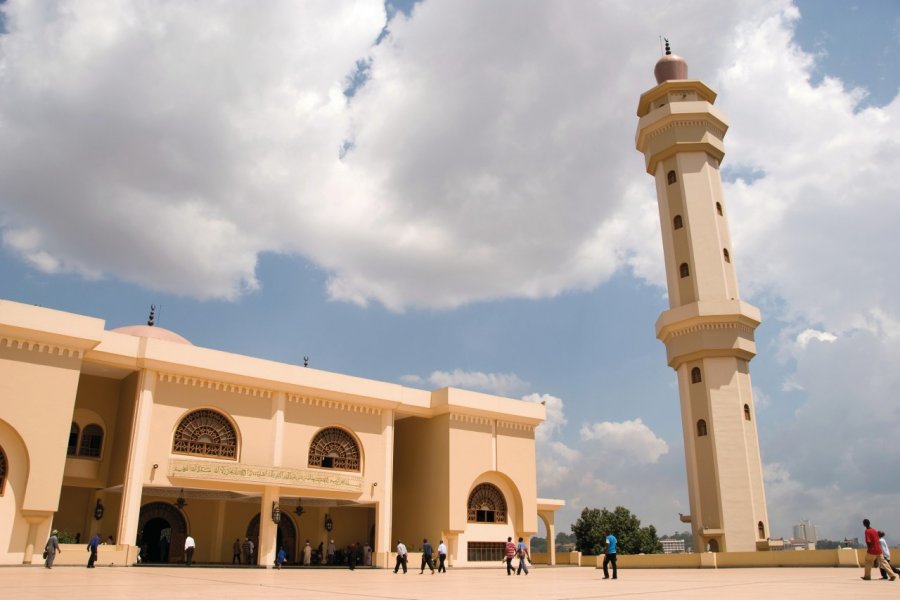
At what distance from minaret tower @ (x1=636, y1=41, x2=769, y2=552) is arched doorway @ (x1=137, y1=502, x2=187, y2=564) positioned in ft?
A: 66.4

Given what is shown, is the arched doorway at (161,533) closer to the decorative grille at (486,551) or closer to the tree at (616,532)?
the decorative grille at (486,551)

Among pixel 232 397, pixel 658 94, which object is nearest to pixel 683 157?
pixel 658 94

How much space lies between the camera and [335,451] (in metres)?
27.5

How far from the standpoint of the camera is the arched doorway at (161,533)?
26.4 metres

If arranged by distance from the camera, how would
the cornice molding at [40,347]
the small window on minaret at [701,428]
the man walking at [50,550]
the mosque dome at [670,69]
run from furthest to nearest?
the mosque dome at [670,69]
the small window on minaret at [701,428]
the cornice molding at [40,347]
the man walking at [50,550]

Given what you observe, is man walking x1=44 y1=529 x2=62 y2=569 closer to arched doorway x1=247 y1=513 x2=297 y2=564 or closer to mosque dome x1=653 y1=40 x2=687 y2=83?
arched doorway x1=247 y1=513 x2=297 y2=564

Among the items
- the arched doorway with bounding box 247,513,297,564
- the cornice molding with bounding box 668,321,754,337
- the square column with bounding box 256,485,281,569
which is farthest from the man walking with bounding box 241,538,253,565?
the cornice molding with bounding box 668,321,754,337

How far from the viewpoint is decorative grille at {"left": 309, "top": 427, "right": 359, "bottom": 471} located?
2705 centimetres

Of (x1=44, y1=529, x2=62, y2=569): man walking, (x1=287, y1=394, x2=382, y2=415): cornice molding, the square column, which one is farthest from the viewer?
(x1=287, y1=394, x2=382, y2=415): cornice molding

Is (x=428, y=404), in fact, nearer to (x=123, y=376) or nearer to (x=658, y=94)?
(x=123, y=376)

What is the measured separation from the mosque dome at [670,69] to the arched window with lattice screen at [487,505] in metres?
21.6

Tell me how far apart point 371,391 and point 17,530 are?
12.6 metres

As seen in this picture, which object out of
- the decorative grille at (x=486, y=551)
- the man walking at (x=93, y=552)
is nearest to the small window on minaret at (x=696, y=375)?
the decorative grille at (x=486, y=551)

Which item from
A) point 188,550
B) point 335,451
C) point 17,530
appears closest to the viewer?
point 17,530
